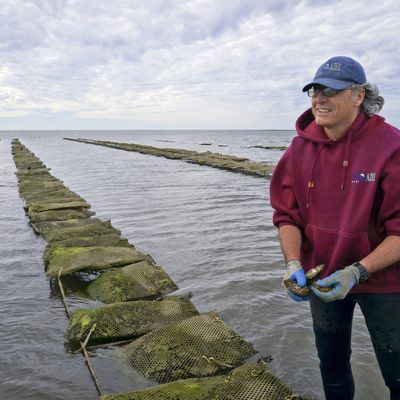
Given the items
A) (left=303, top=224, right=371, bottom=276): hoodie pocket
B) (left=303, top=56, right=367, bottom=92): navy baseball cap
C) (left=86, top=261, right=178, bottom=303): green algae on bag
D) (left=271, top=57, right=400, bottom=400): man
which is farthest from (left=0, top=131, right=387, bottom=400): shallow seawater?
(left=303, top=56, right=367, bottom=92): navy baseball cap

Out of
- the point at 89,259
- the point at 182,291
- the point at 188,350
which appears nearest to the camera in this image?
the point at 188,350

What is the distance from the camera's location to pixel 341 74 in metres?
2.41

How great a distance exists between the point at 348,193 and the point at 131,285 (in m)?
4.51

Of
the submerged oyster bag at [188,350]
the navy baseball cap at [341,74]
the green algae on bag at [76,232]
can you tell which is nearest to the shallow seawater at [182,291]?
the submerged oyster bag at [188,350]

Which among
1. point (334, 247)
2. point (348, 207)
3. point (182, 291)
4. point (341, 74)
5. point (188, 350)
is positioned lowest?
point (182, 291)

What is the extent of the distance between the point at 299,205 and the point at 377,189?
1.71 feet

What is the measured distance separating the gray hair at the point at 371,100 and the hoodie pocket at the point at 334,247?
2.41 feet

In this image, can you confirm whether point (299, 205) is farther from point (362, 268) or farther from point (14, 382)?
point (14, 382)

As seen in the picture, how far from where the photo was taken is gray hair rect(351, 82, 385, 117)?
248cm

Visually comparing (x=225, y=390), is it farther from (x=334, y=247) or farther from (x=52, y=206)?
(x=52, y=206)

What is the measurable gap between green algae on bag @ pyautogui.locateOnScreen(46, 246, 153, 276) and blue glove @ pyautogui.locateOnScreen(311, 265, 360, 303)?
5.28 meters

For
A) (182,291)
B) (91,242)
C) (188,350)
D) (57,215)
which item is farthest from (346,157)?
(57,215)

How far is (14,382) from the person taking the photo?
425 cm

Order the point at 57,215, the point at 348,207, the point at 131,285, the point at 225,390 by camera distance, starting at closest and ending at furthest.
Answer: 1. the point at 348,207
2. the point at 225,390
3. the point at 131,285
4. the point at 57,215
